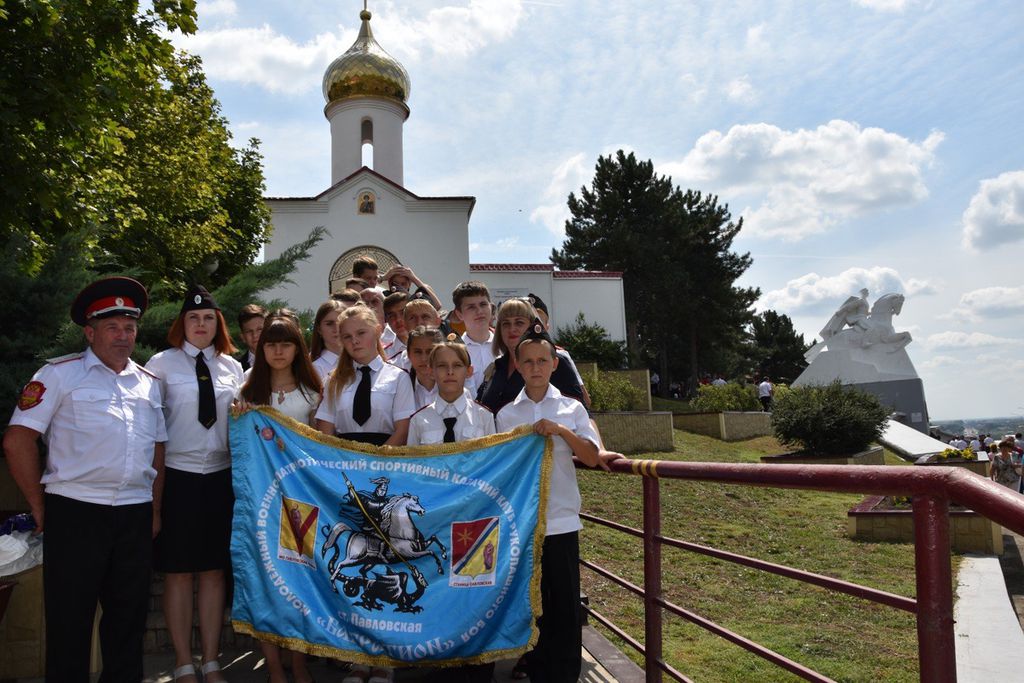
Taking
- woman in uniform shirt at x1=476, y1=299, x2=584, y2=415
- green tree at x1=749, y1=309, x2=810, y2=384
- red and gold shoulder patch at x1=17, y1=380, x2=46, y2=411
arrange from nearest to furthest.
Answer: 1. red and gold shoulder patch at x1=17, y1=380, x2=46, y2=411
2. woman in uniform shirt at x1=476, y1=299, x2=584, y2=415
3. green tree at x1=749, y1=309, x2=810, y2=384

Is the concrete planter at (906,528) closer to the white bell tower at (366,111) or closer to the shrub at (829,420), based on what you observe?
the shrub at (829,420)

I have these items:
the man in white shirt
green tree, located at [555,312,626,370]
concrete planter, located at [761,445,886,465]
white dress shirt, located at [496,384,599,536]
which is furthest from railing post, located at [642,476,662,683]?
green tree, located at [555,312,626,370]

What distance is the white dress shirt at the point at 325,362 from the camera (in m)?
5.04

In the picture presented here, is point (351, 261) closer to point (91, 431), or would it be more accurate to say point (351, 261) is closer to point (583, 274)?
point (583, 274)

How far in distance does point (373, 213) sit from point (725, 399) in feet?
50.0

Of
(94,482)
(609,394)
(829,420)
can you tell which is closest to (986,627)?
(94,482)

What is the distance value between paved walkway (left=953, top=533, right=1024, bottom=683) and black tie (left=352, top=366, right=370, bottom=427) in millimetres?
3564

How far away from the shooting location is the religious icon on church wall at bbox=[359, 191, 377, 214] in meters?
30.9

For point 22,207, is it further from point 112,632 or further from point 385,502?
point 385,502

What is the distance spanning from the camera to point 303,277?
2934 centimetres

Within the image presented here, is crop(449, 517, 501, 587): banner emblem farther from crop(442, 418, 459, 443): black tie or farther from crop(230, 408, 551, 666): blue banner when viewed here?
crop(442, 418, 459, 443): black tie

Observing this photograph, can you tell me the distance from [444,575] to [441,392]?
963 mm

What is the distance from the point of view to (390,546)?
391cm

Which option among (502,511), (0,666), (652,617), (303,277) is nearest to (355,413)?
(502,511)
